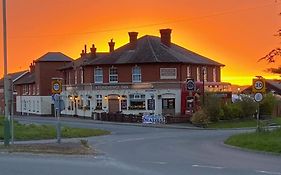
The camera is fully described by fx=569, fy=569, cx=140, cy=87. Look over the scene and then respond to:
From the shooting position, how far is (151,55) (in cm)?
6900

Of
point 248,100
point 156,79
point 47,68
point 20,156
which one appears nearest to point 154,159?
point 20,156

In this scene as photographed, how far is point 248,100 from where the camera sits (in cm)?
6247

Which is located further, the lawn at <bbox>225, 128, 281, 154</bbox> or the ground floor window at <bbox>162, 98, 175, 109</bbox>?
the ground floor window at <bbox>162, 98, 175, 109</bbox>

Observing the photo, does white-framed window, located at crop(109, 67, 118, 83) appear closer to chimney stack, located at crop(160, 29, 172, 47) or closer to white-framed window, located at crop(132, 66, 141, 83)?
white-framed window, located at crop(132, 66, 141, 83)

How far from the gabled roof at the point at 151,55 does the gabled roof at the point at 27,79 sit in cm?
3019

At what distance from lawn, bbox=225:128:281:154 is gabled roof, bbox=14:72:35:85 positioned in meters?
73.1

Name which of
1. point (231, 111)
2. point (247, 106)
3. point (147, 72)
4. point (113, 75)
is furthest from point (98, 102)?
point (247, 106)

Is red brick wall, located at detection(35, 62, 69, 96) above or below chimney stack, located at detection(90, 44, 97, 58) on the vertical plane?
below

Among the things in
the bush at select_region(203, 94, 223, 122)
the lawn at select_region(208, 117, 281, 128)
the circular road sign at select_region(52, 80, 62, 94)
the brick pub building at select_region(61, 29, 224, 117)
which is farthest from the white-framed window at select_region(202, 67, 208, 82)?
the circular road sign at select_region(52, 80, 62, 94)

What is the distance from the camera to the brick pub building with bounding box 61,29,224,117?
6762 centimetres

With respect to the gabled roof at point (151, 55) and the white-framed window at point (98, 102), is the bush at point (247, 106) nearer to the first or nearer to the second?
the gabled roof at point (151, 55)

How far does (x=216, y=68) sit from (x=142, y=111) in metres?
13.7

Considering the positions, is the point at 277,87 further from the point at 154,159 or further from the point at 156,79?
the point at 154,159

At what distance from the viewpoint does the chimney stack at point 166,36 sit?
7295 cm
